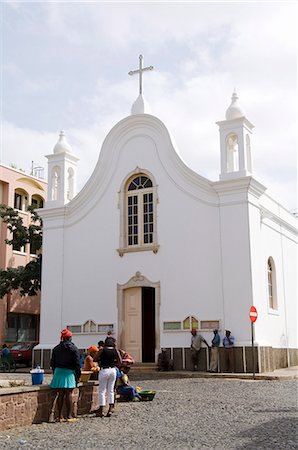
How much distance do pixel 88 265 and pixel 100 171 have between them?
347 cm

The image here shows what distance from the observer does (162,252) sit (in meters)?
20.4

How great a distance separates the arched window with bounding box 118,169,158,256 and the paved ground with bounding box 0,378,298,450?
8414 mm

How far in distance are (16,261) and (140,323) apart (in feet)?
47.2

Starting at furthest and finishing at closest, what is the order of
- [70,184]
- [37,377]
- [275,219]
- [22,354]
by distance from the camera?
[22,354], [70,184], [275,219], [37,377]

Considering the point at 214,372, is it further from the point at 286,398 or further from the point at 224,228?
the point at 286,398

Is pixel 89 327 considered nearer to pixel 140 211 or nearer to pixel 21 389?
pixel 140 211

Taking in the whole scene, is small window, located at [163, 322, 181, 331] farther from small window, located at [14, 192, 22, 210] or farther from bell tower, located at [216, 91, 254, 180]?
small window, located at [14, 192, 22, 210]

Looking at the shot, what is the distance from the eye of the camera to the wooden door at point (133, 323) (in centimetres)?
2039

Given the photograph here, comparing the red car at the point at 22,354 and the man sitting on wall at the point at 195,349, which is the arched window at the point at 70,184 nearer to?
the man sitting on wall at the point at 195,349

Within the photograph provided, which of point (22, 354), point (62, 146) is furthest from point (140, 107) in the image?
point (22, 354)

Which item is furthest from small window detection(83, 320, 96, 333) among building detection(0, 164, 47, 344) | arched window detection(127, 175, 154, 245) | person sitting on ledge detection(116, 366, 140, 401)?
building detection(0, 164, 47, 344)

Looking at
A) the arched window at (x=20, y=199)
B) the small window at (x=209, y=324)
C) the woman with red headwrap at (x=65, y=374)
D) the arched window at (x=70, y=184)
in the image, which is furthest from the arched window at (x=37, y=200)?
the woman with red headwrap at (x=65, y=374)

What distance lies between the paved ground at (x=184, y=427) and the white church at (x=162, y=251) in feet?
20.2

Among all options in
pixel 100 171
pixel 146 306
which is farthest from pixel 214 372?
pixel 100 171
